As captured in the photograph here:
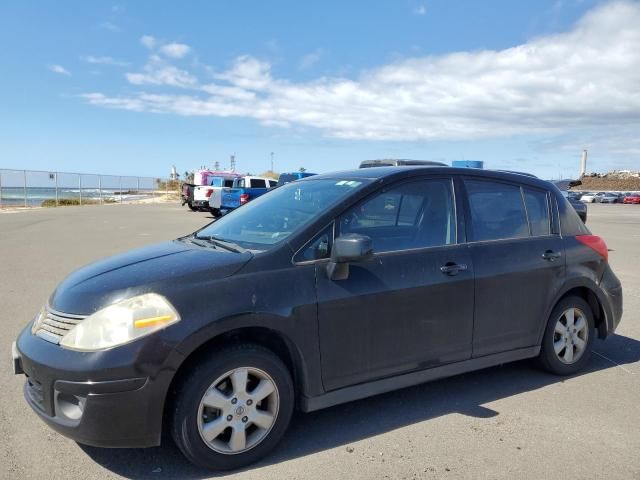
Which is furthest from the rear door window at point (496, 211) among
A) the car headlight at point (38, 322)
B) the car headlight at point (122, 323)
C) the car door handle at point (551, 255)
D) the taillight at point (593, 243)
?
the car headlight at point (38, 322)

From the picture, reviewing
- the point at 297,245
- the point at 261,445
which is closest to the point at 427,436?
the point at 261,445

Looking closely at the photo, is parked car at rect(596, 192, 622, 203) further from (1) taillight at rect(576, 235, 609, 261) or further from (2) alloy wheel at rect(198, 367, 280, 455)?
(2) alloy wheel at rect(198, 367, 280, 455)

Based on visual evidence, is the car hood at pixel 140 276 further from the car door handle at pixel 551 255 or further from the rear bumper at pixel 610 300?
the rear bumper at pixel 610 300

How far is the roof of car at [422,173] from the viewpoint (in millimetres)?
3916

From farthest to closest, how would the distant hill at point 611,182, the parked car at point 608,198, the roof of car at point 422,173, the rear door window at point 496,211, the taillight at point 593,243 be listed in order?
the distant hill at point 611,182
the parked car at point 608,198
the taillight at point 593,243
the rear door window at point 496,211
the roof of car at point 422,173

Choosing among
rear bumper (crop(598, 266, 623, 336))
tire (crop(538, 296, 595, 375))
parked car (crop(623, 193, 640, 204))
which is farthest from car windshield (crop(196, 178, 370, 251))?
parked car (crop(623, 193, 640, 204))

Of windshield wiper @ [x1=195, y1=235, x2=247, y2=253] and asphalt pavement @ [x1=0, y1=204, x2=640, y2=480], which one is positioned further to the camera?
windshield wiper @ [x1=195, y1=235, x2=247, y2=253]

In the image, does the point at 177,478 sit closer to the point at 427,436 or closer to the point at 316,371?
the point at 316,371

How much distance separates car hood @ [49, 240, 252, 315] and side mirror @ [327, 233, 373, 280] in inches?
20.3

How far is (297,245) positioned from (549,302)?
2278 millimetres

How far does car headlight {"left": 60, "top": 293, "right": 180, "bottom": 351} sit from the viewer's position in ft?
9.16

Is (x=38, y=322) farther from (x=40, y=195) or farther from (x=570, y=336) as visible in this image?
(x=40, y=195)

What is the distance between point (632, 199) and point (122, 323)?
72751mm

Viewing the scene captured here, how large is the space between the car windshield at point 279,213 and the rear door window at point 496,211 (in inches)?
37.7
